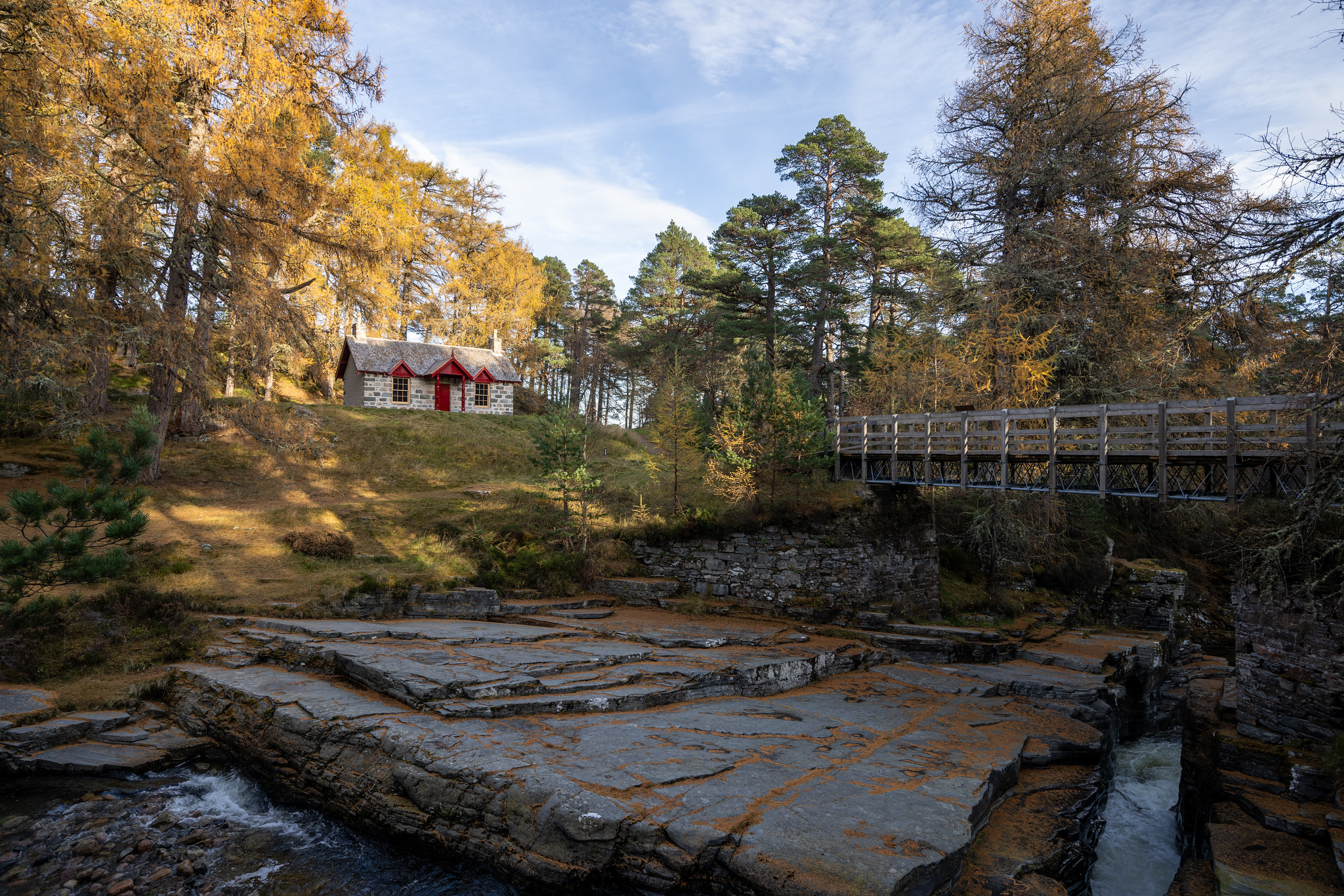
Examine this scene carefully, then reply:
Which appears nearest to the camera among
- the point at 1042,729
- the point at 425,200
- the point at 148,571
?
the point at 1042,729

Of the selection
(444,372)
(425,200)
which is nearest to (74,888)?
(444,372)

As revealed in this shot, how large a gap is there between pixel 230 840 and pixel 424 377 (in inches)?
1098

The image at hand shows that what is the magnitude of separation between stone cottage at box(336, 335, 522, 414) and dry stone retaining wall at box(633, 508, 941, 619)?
64.5 ft

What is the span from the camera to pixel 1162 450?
38.6 feet

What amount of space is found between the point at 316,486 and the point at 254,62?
491 inches

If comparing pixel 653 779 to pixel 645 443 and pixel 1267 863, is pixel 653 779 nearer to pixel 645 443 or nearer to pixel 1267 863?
pixel 1267 863

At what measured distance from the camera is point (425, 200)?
3622 centimetres

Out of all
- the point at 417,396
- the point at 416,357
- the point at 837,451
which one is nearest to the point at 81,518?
the point at 837,451

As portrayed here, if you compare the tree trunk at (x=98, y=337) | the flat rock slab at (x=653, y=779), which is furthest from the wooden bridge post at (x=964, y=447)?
the tree trunk at (x=98, y=337)

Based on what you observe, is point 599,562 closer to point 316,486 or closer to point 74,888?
point 316,486

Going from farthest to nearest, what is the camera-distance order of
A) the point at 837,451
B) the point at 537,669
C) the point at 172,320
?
the point at 837,451
the point at 172,320
the point at 537,669

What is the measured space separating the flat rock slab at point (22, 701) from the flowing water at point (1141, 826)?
14.2 metres

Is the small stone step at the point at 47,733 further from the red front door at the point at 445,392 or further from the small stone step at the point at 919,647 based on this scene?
the red front door at the point at 445,392

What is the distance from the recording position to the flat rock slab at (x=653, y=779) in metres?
5.95
